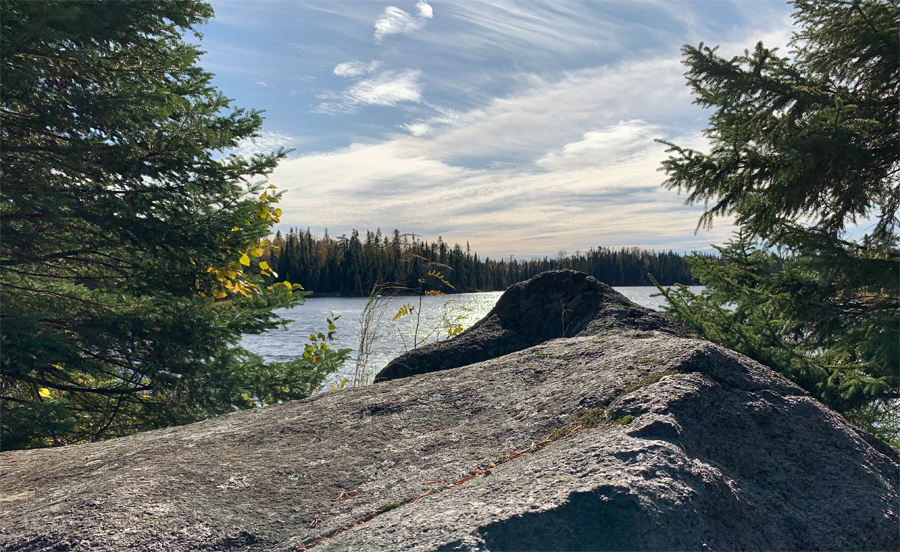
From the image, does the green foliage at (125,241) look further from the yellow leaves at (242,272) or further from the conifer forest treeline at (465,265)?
the conifer forest treeline at (465,265)

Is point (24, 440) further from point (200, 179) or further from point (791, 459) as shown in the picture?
point (791, 459)

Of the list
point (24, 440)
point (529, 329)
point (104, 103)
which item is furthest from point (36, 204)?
point (529, 329)

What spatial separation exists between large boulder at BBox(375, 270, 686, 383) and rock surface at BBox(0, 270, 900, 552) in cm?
107

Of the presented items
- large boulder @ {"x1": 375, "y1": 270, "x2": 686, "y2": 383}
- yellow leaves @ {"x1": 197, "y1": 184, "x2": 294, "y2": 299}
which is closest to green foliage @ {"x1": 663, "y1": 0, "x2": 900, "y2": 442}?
large boulder @ {"x1": 375, "y1": 270, "x2": 686, "y2": 383}

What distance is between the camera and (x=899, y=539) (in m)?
1.66

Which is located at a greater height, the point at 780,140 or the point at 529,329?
the point at 780,140

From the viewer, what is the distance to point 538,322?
Answer: 4.46 meters

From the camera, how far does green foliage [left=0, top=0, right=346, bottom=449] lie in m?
4.86

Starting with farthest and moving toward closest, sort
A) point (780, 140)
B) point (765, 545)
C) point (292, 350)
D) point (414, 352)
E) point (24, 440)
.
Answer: point (292, 350) < point (780, 140) < point (24, 440) < point (414, 352) < point (765, 545)

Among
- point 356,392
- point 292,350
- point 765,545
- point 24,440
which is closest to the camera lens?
point 765,545

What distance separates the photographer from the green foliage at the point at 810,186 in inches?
187

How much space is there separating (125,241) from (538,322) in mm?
4375

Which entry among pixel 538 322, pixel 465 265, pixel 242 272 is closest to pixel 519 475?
pixel 538 322

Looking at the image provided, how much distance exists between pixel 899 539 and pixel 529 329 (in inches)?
115
